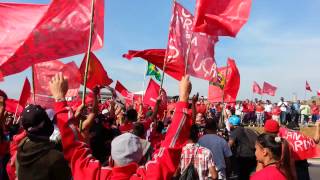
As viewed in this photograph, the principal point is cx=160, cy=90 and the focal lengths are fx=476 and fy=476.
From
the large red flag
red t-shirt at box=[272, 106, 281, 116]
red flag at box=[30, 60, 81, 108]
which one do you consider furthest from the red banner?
red t-shirt at box=[272, 106, 281, 116]

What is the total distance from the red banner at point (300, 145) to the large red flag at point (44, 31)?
9.24 feet

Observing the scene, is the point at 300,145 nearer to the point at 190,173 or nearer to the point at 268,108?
the point at 190,173

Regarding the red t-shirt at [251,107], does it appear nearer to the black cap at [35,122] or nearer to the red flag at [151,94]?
the red flag at [151,94]

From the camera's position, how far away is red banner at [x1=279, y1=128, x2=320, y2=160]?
6312 mm

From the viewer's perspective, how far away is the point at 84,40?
6.20m

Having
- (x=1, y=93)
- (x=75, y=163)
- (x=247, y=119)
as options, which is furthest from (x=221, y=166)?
(x=247, y=119)

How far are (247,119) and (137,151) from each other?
90.7 ft

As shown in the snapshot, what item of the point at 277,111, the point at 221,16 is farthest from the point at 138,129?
the point at 277,111

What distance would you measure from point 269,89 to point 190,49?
28.4 meters

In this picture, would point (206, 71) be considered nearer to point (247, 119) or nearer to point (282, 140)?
point (282, 140)

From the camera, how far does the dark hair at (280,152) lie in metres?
4.03

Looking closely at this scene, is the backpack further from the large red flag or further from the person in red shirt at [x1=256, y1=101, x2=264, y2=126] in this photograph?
the person in red shirt at [x1=256, y1=101, x2=264, y2=126]

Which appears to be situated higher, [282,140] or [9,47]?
[9,47]

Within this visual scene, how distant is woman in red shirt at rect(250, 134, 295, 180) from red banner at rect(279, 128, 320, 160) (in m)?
2.17
